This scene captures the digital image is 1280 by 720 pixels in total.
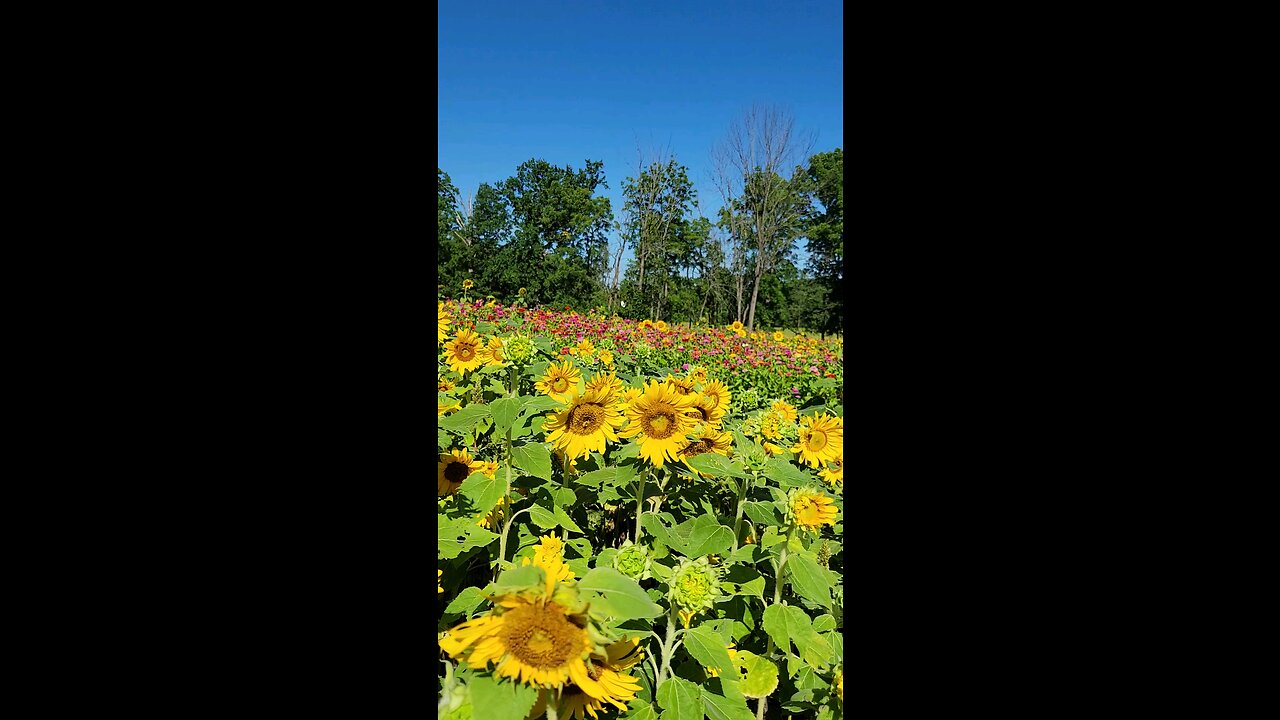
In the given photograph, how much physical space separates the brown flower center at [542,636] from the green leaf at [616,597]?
38mm

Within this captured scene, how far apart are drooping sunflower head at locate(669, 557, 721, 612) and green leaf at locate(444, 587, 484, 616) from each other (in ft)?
1.17

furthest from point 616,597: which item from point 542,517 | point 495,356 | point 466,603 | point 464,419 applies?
point 495,356

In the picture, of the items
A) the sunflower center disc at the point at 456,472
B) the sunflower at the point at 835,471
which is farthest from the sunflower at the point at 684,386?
the sunflower center disc at the point at 456,472

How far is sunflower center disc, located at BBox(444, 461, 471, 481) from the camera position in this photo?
153cm

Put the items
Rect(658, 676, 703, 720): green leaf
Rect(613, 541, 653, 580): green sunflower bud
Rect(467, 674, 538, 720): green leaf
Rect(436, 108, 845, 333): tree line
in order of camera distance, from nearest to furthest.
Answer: Rect(467, 674, 538, 720): green leaf < Rect(658, 676, 703, 720): green leaf < Rect(613, 541, 653, 580): green sunflower bud < Rect(436, 108, 845, 333): tree line

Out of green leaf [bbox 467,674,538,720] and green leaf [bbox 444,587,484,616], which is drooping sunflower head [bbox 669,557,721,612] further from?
green leaf [bbox 467,674,538,720]

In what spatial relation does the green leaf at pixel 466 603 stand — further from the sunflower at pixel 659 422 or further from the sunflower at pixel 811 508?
the sunflower at pixel 811 508

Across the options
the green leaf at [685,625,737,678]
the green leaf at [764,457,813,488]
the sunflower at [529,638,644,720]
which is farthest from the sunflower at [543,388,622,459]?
the sunflower at [529,638,644,720]

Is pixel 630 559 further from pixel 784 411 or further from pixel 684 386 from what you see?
pixel 784 411
